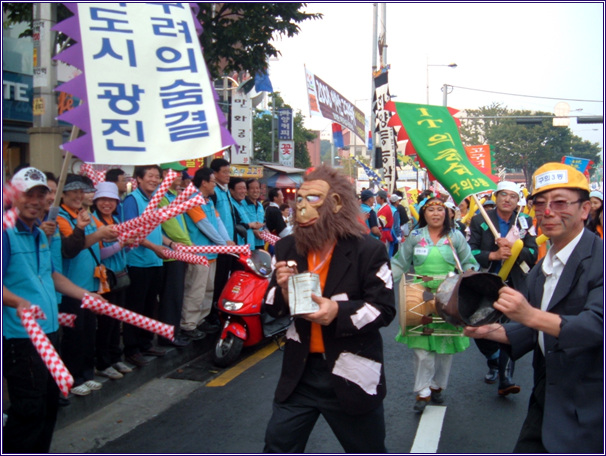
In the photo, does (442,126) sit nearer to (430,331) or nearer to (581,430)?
(430,331)

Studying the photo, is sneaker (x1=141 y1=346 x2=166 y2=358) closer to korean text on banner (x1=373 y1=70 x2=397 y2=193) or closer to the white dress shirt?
the white dress shirt

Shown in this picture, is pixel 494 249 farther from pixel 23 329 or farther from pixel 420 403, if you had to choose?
pixel 23 329

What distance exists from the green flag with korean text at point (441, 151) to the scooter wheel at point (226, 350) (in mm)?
2813

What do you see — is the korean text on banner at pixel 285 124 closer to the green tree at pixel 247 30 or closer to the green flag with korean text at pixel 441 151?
the green tree at pixel 247 30

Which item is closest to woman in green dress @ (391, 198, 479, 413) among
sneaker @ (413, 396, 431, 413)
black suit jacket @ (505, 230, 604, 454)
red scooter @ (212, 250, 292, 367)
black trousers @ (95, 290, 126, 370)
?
sneaker @ (413, 396, 431, 413)

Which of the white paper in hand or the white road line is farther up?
the white paper in hand

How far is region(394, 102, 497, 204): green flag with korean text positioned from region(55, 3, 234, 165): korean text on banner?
1.94m

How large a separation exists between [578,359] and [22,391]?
293cm

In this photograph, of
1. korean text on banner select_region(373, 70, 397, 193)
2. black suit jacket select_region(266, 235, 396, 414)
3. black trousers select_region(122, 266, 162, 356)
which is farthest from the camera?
korean text on banner select_region(373, 70, 397, 193)

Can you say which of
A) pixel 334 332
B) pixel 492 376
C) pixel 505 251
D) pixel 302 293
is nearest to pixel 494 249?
pixel 505 251

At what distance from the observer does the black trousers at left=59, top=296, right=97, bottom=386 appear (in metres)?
4.85

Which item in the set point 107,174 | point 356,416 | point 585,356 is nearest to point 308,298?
point 356,416

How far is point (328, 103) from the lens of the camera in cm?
2059

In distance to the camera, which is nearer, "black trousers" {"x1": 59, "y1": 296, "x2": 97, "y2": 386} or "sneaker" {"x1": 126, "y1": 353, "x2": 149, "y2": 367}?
"black trousers" {"x1": 59, "y1": 296, "x2": 97, "y2": 386}
